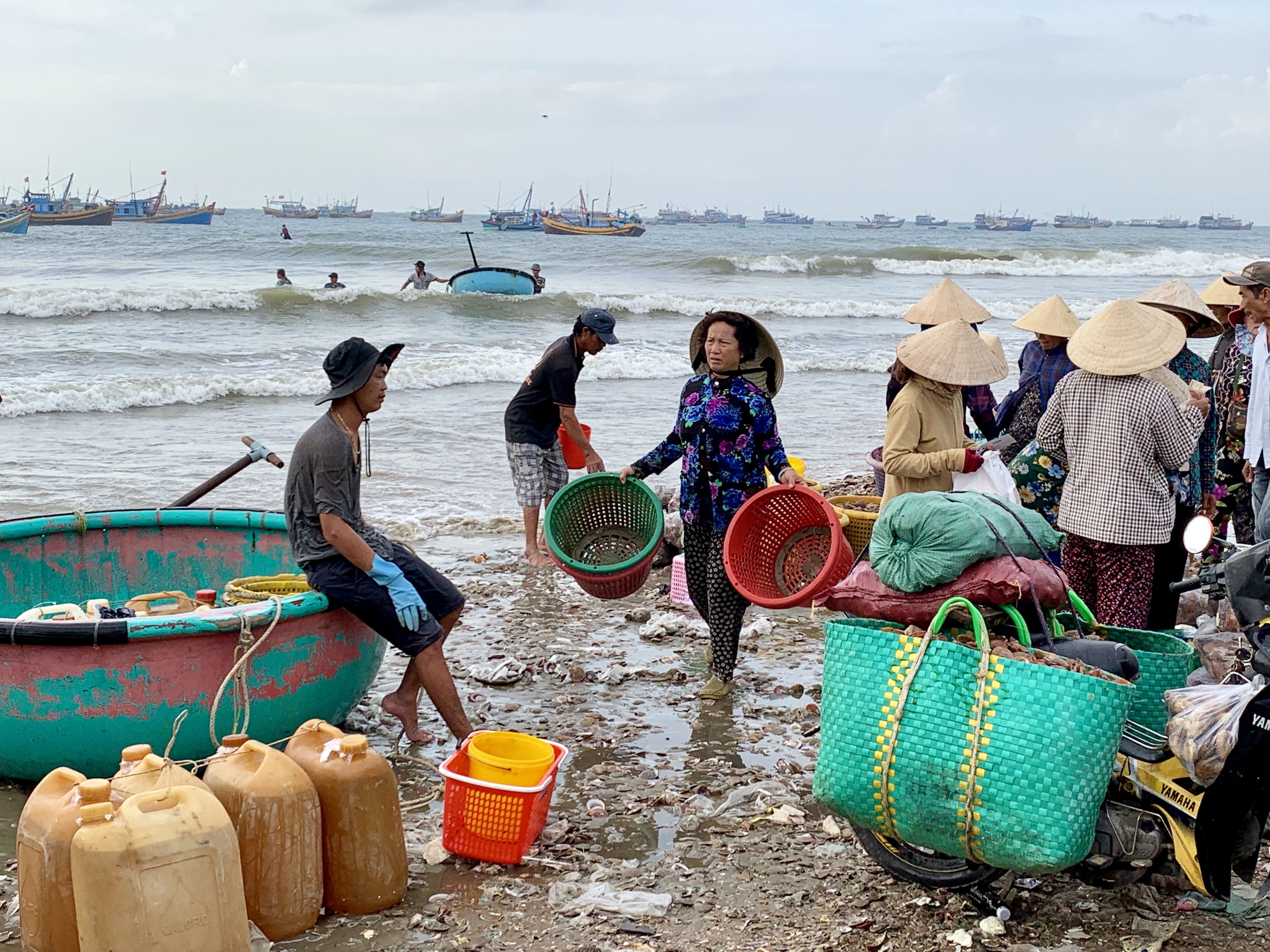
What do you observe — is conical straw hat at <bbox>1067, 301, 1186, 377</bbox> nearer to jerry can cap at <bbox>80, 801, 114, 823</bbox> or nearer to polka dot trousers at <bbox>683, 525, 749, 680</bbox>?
polka dot trousers at <bbox>683, 525, 749, 680</bbox>

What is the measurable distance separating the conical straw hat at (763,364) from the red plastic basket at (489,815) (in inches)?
100

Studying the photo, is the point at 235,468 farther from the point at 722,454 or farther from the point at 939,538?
the point at 939,538

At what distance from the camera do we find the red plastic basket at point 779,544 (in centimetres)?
575

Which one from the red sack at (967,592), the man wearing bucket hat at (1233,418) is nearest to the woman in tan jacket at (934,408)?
the man wearing bucket hat at (1233,418)

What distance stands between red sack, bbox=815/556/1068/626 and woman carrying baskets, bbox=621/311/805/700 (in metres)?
1.68

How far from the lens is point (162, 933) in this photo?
3.37 metres

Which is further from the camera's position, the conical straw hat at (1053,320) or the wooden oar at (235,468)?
the conical straw hat at (1053,320)

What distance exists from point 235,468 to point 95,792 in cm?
338

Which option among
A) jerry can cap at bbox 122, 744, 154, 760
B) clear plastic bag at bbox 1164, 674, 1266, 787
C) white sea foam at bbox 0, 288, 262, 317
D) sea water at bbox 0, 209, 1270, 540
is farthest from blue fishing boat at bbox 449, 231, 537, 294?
clear plastic bag at bbox 1164, 674, 1266, 787

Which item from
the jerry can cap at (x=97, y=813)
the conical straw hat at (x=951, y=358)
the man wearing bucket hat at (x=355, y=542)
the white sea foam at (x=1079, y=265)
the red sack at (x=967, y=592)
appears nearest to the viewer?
the jerry can cap at (x=97, y=813)

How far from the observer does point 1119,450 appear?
5211mm

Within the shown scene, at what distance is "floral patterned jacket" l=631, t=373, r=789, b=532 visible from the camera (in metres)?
5.83

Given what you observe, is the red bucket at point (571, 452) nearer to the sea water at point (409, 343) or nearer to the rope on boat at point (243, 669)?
the sea water at point (409, 343)

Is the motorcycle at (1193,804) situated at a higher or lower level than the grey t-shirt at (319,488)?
lower
